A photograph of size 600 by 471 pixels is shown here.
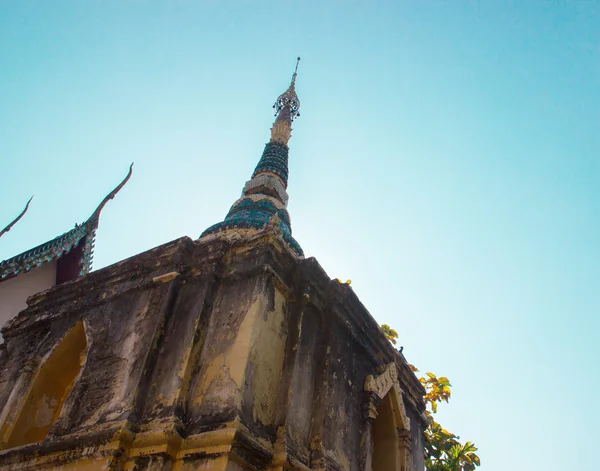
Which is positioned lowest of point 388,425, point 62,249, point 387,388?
point 388,425

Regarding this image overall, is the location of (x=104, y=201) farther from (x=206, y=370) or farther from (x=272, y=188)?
(x=206, y=370)

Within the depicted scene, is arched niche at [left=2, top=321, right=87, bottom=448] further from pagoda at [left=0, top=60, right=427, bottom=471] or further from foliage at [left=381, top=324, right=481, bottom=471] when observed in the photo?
foliage at [left=381, top=324, right=481, bottom=471]

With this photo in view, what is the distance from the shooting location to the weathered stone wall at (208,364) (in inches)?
193

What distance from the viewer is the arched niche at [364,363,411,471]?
6.76m

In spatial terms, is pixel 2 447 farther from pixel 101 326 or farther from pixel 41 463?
pixel 101 326

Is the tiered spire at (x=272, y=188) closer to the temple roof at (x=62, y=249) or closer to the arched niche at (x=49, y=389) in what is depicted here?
the temple roof at (x=62, y=249)

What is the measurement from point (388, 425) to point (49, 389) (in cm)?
422

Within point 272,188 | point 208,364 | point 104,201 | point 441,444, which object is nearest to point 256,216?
point 272,188

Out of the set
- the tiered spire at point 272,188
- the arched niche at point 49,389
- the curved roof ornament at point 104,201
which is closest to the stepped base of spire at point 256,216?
the tiered spire at point 272,188

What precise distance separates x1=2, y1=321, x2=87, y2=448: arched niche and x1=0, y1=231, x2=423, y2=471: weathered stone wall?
119 mm

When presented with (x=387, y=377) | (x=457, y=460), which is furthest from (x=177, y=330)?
(x=457, y=460)

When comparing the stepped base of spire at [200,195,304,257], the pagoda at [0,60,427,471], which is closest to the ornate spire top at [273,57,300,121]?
the stepped base of spire at [200,195,304,257]

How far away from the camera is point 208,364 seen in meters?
5.39

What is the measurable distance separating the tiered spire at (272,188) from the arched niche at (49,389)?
9.45 ft
